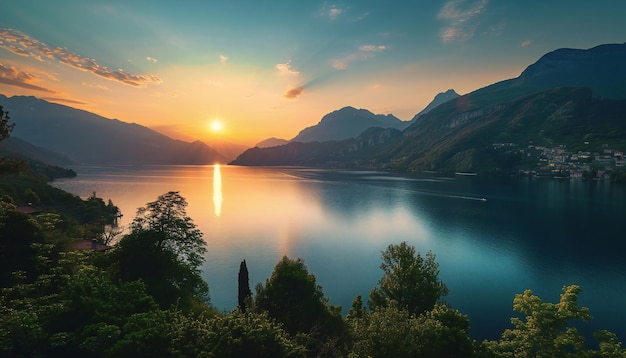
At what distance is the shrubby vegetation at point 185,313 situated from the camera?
23266 millimetres

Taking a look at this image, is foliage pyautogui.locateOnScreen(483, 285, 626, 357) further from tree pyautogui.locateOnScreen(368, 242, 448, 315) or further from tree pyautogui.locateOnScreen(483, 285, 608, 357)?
tree pyautogui.locateOnScreen(368, 242, 448, 315)

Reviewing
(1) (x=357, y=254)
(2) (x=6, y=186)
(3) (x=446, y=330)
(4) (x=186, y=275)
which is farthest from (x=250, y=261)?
(2) (x=6, y=186)

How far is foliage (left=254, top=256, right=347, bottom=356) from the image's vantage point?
130 feet

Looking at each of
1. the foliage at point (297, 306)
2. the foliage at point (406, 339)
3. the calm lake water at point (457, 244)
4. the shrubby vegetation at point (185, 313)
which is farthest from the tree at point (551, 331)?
the calm lake water at point (457, 244)

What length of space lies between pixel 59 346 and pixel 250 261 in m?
58.8

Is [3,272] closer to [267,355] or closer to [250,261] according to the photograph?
[267,355]

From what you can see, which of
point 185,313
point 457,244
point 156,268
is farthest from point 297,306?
point 457,244

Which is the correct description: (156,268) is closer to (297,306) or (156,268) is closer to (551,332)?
(297,306)

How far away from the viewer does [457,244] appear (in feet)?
330

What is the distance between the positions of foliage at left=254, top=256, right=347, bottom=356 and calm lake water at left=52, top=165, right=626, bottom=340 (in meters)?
19.1

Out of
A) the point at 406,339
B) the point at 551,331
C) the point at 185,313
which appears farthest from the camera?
the point at 185,313

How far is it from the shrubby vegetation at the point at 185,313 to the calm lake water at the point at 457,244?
62.1ft

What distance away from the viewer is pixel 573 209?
498ft

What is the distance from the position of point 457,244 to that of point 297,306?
7796 cm
